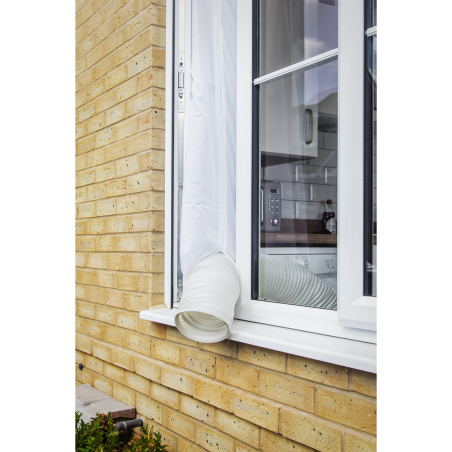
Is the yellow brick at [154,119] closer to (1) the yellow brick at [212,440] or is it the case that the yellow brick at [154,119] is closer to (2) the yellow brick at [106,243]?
(2) the yellow brick at [106,243]

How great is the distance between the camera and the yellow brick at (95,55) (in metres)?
2.46

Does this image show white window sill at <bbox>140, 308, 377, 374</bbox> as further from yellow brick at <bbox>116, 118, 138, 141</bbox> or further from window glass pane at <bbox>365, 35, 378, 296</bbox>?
yellow brick at <bbox>116, 118, 138, 141</bbox>

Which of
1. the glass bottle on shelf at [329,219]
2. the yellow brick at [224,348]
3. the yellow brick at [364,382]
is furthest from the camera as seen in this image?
the yellow brick at [224,348]

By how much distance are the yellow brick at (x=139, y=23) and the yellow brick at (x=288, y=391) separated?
5.36 feet

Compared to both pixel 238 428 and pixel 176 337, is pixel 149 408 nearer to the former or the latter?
pixel 176 337

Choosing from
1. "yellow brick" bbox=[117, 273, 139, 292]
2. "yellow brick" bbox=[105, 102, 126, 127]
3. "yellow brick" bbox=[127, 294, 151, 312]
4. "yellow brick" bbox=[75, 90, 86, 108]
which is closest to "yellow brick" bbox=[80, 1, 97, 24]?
"yellow brick" bbox=[75, 90, 86, 108]

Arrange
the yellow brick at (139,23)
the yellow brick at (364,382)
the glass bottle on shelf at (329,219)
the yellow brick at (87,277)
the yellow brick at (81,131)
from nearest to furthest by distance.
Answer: the yellow brick at (364,382)
the glass bottle on shelf at (329,219)
the yellow brick at (139,23)
the yellow brick at (87,277)
the yellow brick at (81,131)

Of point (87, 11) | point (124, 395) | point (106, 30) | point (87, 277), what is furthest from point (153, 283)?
point (87, 11)

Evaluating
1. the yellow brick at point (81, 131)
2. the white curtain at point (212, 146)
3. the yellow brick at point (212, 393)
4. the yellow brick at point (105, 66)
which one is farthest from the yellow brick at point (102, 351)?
the yellow brick at point (105, 66)

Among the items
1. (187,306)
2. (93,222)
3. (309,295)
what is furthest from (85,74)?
(309,295)

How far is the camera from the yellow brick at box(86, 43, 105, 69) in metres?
2.46
